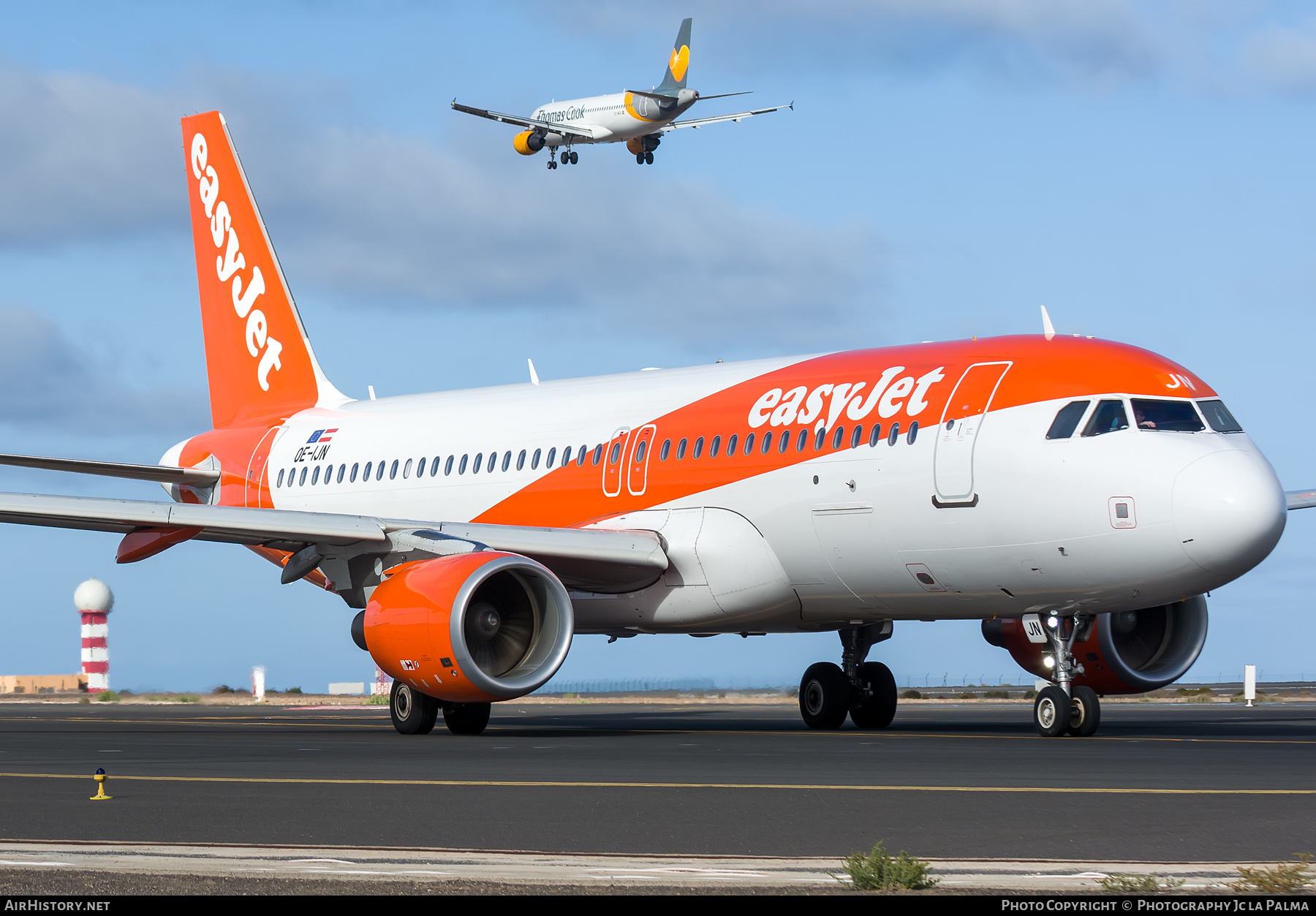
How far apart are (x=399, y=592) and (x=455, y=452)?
6.36 m

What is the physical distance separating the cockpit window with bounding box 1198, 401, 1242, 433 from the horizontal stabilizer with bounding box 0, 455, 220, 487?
52.7ft

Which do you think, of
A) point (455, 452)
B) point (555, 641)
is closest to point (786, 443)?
point (555, 641)

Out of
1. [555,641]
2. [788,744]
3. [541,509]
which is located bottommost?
[788,744]

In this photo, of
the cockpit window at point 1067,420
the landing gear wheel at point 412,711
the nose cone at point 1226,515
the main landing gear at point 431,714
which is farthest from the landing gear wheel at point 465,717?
the nose cone at point 1226,515

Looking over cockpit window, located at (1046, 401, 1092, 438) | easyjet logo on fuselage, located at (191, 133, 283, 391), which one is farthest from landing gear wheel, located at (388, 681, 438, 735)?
easyjet logo on fuselage, located at (191, 133, 283, 391)

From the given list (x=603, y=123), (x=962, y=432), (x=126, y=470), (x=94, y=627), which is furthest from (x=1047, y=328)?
(x=94, y=627)

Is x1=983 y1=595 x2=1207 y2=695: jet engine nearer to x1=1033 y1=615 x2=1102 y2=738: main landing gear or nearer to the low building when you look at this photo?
x1=1033 y1=615 x2=1102 y2=738: main landing gear

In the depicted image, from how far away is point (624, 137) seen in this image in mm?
46250

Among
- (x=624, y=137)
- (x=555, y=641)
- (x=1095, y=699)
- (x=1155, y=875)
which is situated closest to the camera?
(x=1155, y=875)

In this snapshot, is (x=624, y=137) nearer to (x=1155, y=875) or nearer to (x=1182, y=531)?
(x=1182, y=531)

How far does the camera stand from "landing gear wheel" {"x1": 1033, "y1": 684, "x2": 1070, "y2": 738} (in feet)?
57.5

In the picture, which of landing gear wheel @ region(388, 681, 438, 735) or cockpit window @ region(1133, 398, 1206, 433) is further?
landing gear wheel @ region(388, 681, 438, 735)

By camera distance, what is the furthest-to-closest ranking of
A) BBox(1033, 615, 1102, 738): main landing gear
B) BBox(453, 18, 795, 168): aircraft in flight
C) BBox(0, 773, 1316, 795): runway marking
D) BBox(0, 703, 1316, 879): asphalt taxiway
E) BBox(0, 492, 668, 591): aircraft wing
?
BBox(453, 18, 795, 168): aircraft in flight → BBox(0, 492, 668, 591): aircraft wing → BBox(1033, 615, 1102, 738): main landing gear → BBox(0, 773, 1316, 795): runway marking → BBox(0, 703, 1316, 879): asphalt taxiway

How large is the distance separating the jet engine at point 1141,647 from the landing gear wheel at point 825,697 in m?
2.70
